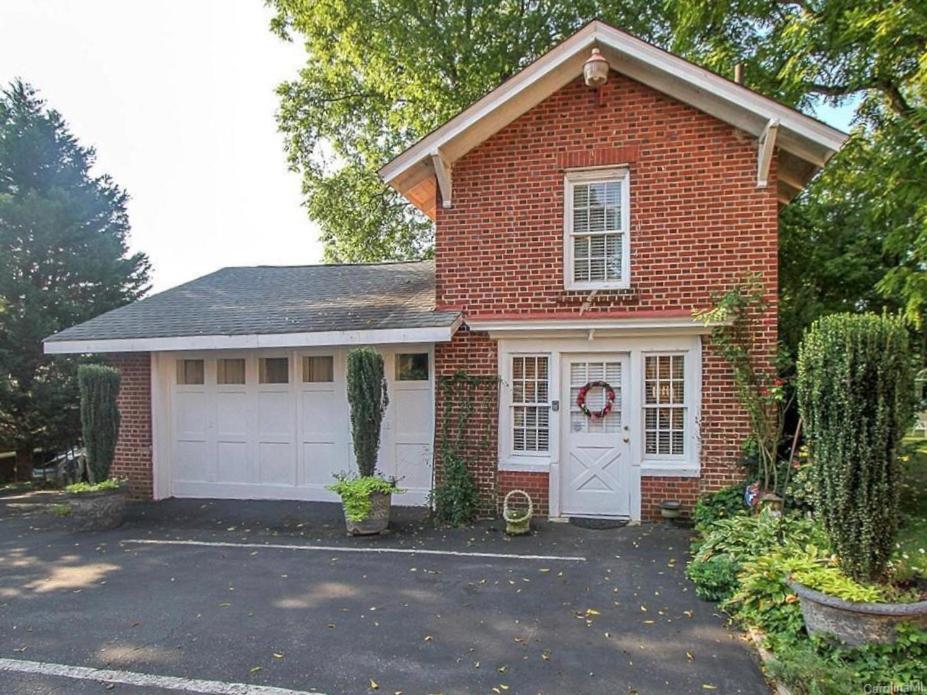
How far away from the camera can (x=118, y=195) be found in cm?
1677

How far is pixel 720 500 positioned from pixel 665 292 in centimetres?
276

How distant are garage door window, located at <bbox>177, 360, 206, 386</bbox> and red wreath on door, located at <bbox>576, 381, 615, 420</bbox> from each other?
6.34 m

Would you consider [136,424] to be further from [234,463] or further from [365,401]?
[365,401]

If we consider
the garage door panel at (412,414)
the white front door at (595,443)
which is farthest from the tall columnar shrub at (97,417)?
the white front door at (595,443)

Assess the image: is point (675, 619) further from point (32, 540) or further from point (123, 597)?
point (32, 540)

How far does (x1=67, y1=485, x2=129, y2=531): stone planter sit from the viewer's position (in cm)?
777

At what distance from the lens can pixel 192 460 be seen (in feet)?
31.6

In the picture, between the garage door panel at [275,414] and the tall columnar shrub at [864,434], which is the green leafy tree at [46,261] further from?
the tall columnar shrub at [864,434]

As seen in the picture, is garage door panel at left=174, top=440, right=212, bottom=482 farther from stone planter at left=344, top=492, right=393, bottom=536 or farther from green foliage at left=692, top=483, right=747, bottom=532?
green foliage at left=692, top=483, right=747, bottom=532

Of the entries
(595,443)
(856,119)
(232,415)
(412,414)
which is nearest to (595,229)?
(595,443)

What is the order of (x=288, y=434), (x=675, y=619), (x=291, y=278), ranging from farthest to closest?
(x=291, y=278) < (x=288, y=434) < (x=675, y=619)

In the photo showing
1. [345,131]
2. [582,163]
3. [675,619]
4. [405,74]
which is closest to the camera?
[675,619]

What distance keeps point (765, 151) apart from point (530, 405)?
446cm

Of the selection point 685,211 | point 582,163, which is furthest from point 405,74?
point 685,211
